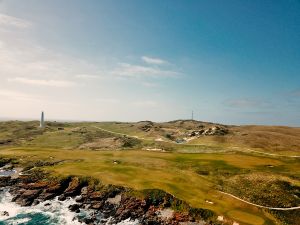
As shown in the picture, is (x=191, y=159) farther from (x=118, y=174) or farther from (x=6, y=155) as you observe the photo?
(x=6, y=155)

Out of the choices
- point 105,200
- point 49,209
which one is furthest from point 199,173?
point 49,209

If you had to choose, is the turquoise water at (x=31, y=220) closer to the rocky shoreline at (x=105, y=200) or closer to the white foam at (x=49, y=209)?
the white foam at (x=49, y=209)

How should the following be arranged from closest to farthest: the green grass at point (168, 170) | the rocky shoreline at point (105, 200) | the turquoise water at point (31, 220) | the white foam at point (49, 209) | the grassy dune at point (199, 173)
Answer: the turquoise water at point (31, 220)
the rocky shoreline at point (105, 200)
the white foam at point (49, 209)
the grassy dune at point (199, 173)
the green grass at point (168, 170)

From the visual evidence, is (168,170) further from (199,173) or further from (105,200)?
(105,200)

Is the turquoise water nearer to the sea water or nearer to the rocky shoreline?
the sea water

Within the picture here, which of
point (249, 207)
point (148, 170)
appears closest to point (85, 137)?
point (148, 170)

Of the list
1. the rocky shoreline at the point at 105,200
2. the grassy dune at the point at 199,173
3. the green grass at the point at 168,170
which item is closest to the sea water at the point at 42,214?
the rocky shoreline at the point at 105,200

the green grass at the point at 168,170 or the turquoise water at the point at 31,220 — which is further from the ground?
the green grass at the point at 168,170

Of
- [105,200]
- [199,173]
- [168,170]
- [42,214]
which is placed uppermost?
[168,170]
